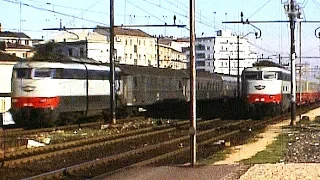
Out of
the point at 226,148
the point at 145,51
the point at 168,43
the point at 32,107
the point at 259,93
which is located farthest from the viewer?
the point at 168,43

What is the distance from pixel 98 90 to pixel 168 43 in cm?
11482

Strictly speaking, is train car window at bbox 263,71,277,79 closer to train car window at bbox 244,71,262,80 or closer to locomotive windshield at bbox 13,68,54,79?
train car window at bbox 244,71,262,80

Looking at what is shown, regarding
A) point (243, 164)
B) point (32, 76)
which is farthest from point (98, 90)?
point (243, 164)

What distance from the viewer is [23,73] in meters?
32.2

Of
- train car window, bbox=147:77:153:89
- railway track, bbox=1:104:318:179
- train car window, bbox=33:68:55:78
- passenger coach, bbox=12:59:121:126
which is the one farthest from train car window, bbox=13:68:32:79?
train car window, bbox=147:77:153:89

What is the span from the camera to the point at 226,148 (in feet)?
77.4

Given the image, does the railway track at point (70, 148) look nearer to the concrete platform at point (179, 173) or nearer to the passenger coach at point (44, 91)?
the concrete platform at point (179, 173)

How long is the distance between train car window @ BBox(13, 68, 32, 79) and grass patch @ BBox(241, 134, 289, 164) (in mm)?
12396

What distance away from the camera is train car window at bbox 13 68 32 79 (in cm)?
3206

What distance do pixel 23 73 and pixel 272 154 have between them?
14.9m

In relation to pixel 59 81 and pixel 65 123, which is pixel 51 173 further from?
pixel 65 123

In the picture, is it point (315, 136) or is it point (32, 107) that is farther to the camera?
point (32, 107)

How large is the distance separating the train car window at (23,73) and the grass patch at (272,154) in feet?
40.7

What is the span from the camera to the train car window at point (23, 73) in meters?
32.1
